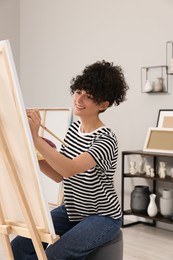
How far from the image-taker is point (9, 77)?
126 centimetres

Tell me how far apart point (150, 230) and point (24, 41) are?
297 cm

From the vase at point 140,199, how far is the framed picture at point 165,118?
0.60m

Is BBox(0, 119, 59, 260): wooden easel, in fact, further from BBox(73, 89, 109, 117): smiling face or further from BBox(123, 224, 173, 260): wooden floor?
BBox(123, 224, 173, 260): wooden floor

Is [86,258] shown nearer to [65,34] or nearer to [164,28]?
[164,28]

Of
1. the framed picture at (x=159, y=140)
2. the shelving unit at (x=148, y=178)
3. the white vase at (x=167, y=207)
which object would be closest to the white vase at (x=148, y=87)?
the framed picture at (x=159, y=140)

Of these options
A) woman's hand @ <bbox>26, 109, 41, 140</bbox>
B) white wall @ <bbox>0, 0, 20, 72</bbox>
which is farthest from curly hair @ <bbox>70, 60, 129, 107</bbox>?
white wall @ <bbox>0, 0, 20, 72</bbox>

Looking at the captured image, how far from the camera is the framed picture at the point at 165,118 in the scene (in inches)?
151

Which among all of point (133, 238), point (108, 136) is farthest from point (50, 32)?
point (108, 136)

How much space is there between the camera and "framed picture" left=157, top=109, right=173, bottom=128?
3.83 meters

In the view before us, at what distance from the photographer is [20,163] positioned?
1.38m

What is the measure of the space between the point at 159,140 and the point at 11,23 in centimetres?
277

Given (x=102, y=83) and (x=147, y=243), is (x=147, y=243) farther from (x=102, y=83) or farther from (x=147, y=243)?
(x=102, y=83)

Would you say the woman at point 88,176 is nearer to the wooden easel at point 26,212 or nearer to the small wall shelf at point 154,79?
the wooden easel at point 26,212

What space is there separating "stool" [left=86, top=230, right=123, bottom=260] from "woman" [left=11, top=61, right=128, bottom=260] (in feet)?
0.12
